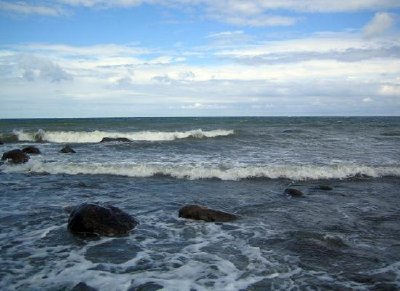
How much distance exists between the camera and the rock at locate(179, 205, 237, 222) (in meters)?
9.76

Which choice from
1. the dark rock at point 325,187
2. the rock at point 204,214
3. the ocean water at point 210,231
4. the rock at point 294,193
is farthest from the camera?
the dark rock at point 325,187

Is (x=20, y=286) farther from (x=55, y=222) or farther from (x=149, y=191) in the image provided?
(x=149, y=191)

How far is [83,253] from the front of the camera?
739 cm

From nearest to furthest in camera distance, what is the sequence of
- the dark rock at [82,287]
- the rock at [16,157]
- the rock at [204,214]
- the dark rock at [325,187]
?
the dark rock at [82,287], the rock at [204,214], the dark rock at [325,187], the rock at [16,157]

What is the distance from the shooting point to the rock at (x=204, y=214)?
384 inches

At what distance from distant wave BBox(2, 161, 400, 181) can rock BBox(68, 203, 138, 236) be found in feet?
25.2

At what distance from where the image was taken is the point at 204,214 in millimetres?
9820

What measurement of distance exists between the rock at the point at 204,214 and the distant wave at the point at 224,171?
6325 millimetres

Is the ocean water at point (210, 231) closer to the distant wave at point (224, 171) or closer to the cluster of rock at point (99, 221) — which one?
the distant wave at point (224, 171)

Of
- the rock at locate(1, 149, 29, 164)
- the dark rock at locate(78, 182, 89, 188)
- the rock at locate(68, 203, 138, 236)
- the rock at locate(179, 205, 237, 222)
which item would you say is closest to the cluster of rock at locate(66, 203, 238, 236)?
the rock at locate(68, 203, 138, 236)

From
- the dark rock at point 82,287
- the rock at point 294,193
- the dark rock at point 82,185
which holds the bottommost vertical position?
the dark rock at point 82,287

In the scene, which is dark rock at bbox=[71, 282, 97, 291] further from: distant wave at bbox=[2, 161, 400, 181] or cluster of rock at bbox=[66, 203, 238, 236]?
distant wave at bbox=[2, 161, 400, 181]

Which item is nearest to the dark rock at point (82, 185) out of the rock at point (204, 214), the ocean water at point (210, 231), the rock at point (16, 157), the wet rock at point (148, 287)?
the ocean water at point (210, 231)

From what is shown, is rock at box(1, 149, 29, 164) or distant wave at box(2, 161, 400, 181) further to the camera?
rock at box(1, 149, 29, 164)
